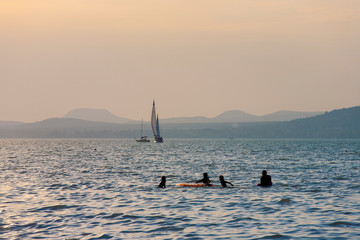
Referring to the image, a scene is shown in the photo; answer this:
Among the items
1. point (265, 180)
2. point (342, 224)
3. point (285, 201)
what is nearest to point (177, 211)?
point (285, 201)

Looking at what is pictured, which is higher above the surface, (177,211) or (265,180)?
(265,180)

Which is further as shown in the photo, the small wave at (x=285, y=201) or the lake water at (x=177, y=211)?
the small wave at (x=285, y=201)

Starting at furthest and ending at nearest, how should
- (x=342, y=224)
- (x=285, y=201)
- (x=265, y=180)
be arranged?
(x=265, y=180)
(x=285, y=201)
(x=342, y=224)

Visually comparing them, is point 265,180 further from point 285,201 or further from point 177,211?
point 177,211

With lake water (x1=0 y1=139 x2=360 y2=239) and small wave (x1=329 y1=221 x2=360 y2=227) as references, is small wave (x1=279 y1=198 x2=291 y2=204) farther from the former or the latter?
small wave (x1=329 y1=221 x2=360 y2=227)

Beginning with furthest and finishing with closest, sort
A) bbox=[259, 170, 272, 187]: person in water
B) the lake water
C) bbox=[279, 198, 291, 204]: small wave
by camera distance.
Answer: bbox=[259, 170, 272, 187]: person in water
bbox=[279, 198, 291, 204]: small wave
the lake water

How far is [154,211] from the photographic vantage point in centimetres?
3083

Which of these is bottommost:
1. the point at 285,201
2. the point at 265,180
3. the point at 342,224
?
the point at 342,224

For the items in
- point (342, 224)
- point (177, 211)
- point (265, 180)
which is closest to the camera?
point (342, 224)

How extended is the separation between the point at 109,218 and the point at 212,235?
22.9 feet

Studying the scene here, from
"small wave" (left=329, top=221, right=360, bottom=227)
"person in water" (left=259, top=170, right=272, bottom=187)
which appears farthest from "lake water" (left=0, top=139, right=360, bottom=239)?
"person in water" (left=259, top=170, right=272, bottom=187)

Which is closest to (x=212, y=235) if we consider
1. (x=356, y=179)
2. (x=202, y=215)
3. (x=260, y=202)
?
(x=202, y=215)

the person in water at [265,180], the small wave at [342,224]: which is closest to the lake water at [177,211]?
the small wave at [342,224]

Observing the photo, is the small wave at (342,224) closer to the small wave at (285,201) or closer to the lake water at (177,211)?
the lake water at (177,211)
